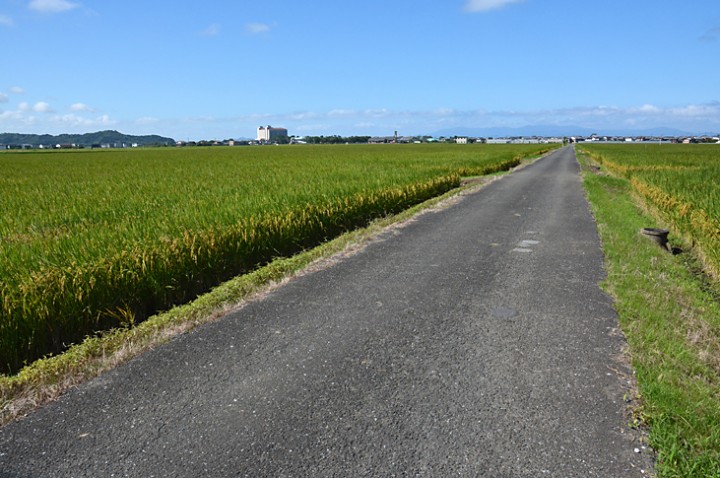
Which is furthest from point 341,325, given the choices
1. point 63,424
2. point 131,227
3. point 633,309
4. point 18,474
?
point 131,227

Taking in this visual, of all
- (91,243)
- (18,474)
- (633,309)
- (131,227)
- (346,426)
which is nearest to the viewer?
(18,474)

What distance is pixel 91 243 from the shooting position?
238 inches

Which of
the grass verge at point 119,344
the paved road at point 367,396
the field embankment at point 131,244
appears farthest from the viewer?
the field embankment at point 131,244

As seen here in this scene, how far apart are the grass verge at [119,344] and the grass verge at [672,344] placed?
14.6 ft

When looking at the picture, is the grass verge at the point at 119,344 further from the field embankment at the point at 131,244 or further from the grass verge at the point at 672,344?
the grass verge at the point at 672,344

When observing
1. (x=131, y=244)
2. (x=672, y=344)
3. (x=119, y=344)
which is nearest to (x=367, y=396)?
(x=119, y=344)

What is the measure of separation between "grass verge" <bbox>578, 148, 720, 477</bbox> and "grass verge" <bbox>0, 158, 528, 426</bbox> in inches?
176

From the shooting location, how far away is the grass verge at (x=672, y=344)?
302cm

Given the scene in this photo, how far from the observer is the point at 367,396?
12.2ft

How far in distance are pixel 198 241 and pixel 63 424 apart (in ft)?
12.2

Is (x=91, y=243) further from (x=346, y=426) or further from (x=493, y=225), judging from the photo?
(x=493, y=225)

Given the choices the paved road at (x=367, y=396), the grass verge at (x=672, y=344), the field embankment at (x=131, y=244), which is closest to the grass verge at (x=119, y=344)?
the paved road at (x=367, y=396)

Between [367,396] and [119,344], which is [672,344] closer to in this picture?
[367,396]

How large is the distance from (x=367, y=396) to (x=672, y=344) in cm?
316
